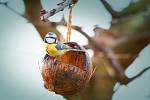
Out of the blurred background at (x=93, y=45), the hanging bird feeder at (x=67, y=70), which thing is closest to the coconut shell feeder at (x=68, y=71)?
the hanging bird feeder at (x=67, y=70)

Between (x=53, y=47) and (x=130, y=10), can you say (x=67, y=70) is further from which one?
(x=130, y=10)

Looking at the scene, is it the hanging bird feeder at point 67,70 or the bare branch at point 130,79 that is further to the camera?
the bare branch at point 130,79

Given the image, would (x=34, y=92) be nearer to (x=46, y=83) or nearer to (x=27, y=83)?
(x=27, y=83)

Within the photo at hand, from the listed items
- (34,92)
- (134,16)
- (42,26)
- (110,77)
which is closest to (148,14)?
(134,16)

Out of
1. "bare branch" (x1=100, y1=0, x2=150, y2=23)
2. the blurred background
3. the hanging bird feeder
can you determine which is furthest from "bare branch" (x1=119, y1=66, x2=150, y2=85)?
the hanging bird feeder

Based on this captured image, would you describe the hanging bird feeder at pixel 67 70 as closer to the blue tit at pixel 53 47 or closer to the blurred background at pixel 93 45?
the blue tit at pixel 53 47

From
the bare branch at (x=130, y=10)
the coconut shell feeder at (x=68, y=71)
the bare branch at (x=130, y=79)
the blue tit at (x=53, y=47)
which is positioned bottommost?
the bare branch at (x=130, y=79)

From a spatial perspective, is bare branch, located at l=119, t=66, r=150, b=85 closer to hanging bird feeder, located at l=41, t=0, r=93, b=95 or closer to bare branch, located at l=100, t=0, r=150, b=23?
bare branch, located at l=100, t=0, r=150, b=23

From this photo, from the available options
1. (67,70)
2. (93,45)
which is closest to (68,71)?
(67,70)
